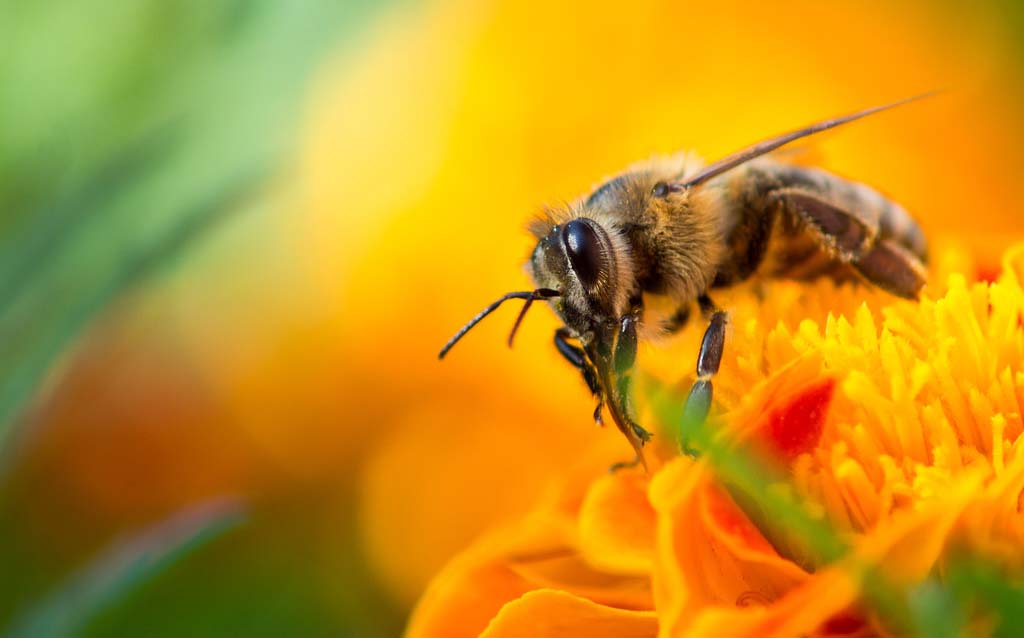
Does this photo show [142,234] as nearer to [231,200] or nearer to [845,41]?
[231,200]

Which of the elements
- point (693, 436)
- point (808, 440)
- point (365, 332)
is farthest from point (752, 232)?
point (365, 332)

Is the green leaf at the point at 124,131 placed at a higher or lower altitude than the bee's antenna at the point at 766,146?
higher

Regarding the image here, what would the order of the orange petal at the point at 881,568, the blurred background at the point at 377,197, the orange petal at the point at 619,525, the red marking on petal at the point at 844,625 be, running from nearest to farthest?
the orange petal at the point at 881,568
the red marking on petal at the point at 844,625
the orange petal at the point at 619,525
the blurred background at the point at 377,197

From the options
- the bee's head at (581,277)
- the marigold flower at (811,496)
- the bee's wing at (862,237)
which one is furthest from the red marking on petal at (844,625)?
the bee's wing at (862,237)

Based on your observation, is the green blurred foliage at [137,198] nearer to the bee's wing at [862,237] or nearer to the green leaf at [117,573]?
the green leaf at [117,573]

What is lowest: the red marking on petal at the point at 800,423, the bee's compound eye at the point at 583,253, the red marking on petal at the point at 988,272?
the red marking on petal at the point at 988,272

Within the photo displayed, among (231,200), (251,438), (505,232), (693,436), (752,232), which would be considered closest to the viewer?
(693,436)

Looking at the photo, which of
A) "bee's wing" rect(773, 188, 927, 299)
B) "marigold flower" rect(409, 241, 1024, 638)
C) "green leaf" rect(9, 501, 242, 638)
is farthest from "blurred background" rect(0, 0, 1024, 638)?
"marigold flower" rect(409, 241, 1024, 638)
